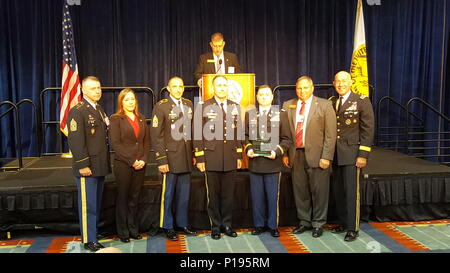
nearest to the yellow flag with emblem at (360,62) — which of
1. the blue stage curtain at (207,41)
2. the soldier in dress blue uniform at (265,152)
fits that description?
the blue stage curtain at (207,41)

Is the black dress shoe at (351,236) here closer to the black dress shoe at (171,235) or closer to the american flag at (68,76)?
the black dress shoe at (171,235)

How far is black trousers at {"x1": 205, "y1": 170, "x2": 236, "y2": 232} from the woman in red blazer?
632mm

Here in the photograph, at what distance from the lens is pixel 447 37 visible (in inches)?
298

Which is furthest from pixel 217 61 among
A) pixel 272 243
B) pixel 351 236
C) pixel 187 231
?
pixel 351 236

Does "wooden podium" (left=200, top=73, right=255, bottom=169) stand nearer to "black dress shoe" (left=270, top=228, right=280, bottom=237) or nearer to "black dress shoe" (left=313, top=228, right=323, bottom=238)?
"black dress shoe" (left=270, top=228, right=280, bottom=237)

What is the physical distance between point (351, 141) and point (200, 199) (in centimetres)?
153

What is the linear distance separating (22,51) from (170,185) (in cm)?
398

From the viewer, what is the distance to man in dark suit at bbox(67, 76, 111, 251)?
12.5ft

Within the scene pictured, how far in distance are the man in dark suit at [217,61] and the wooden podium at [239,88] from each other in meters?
1.25

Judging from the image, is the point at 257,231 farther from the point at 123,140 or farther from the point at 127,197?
the point at 123,140

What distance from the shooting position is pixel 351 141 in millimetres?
4203

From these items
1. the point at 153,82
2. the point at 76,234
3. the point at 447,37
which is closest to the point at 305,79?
the point at 76,234

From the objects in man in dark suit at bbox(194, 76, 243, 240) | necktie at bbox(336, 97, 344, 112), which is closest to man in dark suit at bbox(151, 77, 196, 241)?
man in dark suit at bbox(194, 76, 243, 240)

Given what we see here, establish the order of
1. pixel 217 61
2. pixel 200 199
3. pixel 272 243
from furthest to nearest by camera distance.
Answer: pixel 217 61 → pixel 200 199 → pixel 272 243
